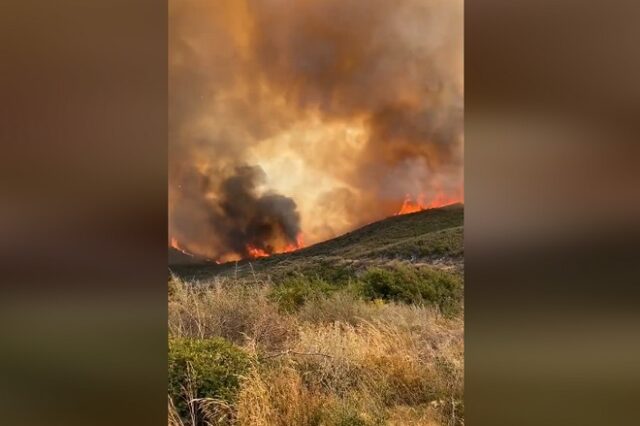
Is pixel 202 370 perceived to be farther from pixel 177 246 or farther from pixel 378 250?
pixel 378 250

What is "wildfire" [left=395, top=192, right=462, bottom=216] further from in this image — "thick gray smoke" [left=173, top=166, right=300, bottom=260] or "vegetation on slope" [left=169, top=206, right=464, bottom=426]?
"thick gray smoke" [left=173, top=166, right=300, bottom=260]

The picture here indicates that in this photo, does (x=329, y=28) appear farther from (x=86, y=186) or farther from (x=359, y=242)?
(x=86, y=186)

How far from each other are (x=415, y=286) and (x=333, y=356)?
0.59 metres

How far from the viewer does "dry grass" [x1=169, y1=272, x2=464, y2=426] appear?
9.58ft

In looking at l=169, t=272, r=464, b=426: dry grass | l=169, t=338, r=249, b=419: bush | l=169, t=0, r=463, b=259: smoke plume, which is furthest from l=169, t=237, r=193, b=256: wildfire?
l=169, t=338, r=249, b=419: bush

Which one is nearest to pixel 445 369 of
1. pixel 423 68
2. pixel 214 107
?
pixel 423 68

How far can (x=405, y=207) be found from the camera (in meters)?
3.10

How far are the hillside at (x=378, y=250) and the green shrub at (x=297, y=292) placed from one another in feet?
0.20

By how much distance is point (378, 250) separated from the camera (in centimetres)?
329

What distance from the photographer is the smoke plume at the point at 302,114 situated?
10.2ft

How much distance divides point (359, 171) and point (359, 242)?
377mm

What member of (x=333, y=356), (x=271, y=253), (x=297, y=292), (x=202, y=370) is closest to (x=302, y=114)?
(x=271, y=253)

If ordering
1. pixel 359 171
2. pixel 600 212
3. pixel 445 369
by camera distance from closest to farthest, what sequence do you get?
pixel 600 212 → pixel 445 369 → pixel 359 171

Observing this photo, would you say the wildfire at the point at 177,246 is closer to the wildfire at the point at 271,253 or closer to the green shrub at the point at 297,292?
the wildfire at the point at 271,253
